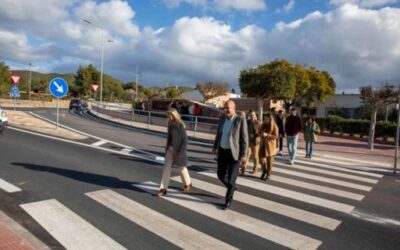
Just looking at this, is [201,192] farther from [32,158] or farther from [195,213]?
[32,158]

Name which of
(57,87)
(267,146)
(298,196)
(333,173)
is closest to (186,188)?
(298,196)

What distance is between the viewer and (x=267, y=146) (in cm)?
938

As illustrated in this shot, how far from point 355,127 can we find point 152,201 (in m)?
23.3

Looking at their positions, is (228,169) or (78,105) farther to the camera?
(78,105)

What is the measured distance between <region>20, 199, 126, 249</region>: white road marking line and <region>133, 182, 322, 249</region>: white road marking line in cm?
173

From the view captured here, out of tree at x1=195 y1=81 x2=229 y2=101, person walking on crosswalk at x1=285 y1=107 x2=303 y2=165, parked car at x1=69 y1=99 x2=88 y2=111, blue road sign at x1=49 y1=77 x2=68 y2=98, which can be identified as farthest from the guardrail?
tree at x1=195 y1=81 x2=229 y2=101

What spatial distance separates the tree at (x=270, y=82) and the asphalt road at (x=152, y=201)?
30.2 meters

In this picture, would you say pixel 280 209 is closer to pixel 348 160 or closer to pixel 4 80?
pixel 348 160

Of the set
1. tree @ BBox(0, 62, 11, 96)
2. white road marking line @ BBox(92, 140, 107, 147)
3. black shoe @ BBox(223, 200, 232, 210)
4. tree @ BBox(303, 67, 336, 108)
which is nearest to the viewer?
black shoe @ BBox(223, 200, 232, 210)

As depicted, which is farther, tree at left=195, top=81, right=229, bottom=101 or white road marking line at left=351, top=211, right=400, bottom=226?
tree at left=195, top=81, right=229, bottom=101

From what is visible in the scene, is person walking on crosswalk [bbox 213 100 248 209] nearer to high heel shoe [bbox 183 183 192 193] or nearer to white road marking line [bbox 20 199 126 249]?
high heel shoe [bbox 183 183 192 193]

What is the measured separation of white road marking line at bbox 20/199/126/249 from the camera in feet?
15.9

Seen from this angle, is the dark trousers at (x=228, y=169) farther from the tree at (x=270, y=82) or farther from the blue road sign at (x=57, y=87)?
the tree at (x=270, y=82)

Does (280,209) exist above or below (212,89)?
below
